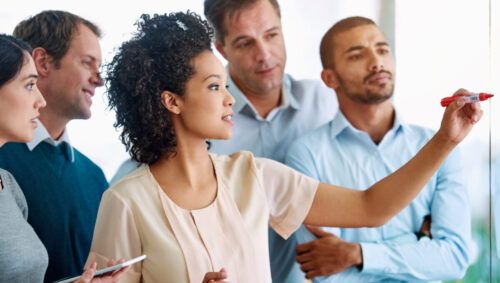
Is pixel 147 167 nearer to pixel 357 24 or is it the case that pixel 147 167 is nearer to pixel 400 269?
pixel 400 269

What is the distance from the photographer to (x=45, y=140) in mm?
1775

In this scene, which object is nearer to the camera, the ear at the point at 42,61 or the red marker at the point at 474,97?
the red marker at the point at 474,97

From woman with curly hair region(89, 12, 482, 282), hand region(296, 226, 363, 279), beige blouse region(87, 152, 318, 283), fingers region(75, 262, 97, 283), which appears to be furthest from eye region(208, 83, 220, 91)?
hand region(296, 226, 363, 279)

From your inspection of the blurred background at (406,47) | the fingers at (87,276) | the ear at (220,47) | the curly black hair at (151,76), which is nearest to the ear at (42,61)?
the blurred background at (406,47)

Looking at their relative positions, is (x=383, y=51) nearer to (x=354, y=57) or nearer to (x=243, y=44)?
(x=354, y=57)

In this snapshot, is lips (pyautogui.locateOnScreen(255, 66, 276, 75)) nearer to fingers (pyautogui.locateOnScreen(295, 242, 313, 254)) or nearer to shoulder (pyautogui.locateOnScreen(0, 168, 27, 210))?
fingers (pyautogui.locateOnScreen(295, 242, 313, 254))

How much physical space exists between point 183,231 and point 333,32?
0.94 m

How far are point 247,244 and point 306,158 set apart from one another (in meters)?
0.56

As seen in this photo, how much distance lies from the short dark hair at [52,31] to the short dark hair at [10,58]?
1.22ft

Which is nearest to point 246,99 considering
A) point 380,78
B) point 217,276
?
point 380,78

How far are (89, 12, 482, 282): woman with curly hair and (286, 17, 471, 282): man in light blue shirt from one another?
1.07 ft

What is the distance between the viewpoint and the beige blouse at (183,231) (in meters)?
1.41

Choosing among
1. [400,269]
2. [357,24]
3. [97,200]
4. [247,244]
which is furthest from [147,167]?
[357,24]

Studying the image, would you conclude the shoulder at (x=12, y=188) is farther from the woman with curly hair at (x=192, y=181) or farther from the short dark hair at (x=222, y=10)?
the short dark hair at (x=222, y=10)
